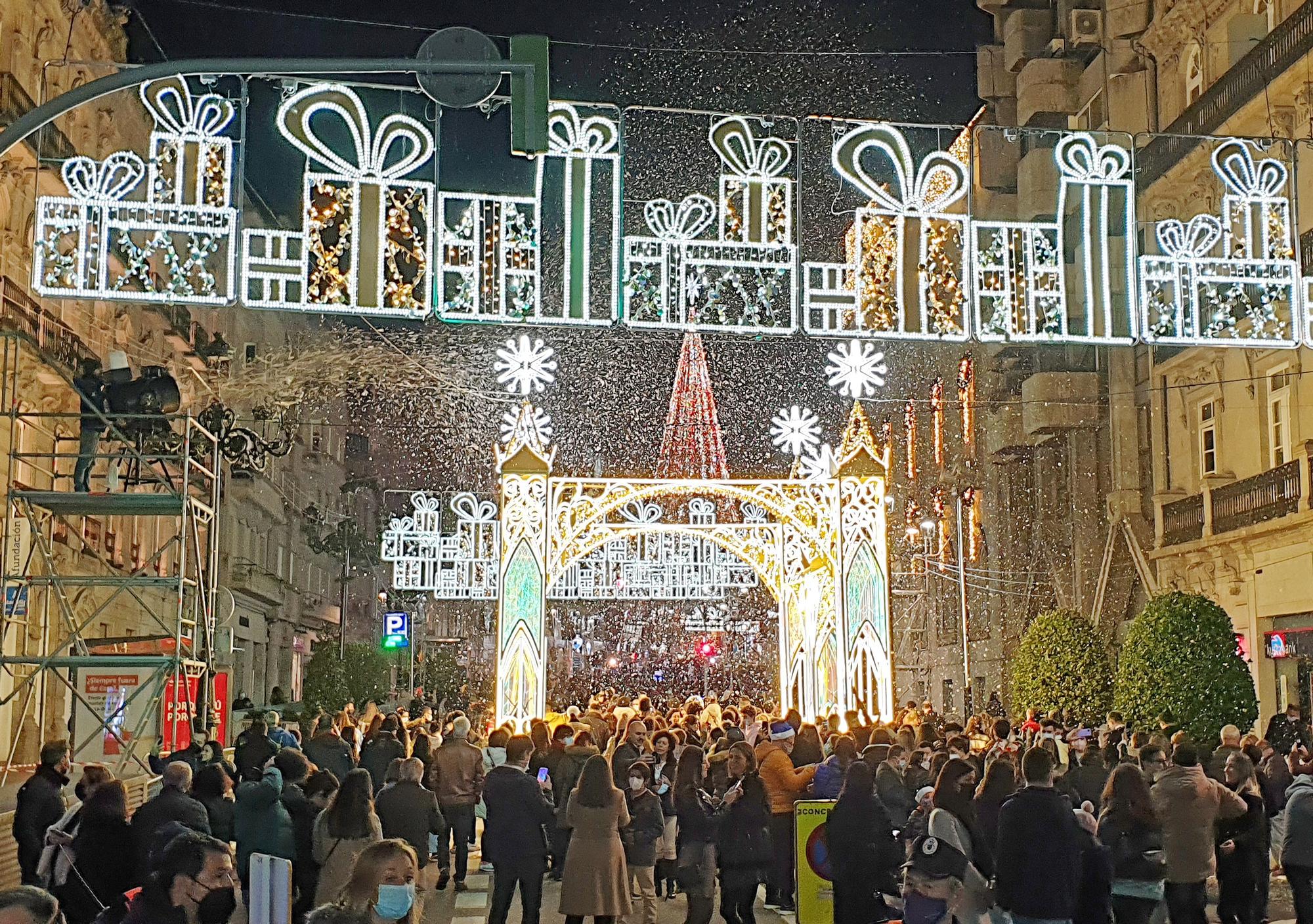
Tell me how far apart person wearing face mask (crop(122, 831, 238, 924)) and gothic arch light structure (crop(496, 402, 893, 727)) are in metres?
17.9

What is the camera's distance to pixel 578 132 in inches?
554

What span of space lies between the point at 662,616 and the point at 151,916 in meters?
88.7

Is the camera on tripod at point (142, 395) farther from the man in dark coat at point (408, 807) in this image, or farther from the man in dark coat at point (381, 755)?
the man in dark coat at point (408, 807)

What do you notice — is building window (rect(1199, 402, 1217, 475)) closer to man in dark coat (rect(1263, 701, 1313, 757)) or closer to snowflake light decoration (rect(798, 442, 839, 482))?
snowflake light decoration (rect(798, 442, 839, 482))

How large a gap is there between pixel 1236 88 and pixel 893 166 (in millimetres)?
19769

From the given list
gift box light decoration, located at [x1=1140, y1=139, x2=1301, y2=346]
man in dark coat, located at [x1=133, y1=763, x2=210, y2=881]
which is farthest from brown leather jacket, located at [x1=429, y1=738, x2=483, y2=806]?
gift box light decoration, located at [x1=1140, y1=139, x2=1301, y2=346]

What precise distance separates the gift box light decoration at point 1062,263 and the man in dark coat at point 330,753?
800 cm

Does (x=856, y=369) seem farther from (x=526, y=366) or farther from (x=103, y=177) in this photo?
(x=103, y=177)

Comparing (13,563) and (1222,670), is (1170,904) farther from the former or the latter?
(13,563)

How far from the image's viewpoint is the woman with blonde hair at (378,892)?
20.4 ft

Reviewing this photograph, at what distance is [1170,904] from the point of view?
36.9ft

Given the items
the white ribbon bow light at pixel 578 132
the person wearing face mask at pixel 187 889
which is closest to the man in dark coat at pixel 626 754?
the white ribbon bow light at pixel 578 132

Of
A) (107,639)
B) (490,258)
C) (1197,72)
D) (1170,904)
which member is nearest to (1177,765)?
(1170,904)

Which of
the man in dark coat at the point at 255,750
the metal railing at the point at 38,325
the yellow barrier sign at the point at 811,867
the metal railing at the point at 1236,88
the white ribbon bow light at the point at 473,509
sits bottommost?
the yellow barrier sign at the point at 811,867
